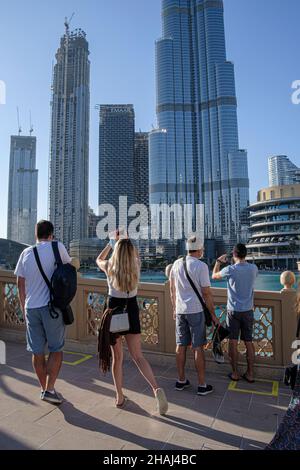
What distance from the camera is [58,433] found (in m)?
2.45

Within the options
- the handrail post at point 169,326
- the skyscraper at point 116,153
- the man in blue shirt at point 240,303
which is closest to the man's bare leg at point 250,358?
the man in blue shirt at point 240,303

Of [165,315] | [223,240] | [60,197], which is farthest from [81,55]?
[165,315]

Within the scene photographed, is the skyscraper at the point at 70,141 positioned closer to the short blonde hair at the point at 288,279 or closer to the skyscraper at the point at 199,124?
the skyscraper at the point at 199,124

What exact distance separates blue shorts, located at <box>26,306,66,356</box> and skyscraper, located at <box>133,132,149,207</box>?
274 ft

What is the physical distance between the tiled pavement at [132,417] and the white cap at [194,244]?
1633 mm

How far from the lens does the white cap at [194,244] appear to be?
3477mm

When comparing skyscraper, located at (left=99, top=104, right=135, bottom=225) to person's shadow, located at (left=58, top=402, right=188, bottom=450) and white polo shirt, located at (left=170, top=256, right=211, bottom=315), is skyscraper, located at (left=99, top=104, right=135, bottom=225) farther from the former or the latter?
person's shadow, located at (left=58, top=402, right=188, bottom=450)

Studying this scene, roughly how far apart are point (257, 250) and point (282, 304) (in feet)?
220

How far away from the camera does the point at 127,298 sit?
2.97 metres

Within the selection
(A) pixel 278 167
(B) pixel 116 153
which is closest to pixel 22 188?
(B) pixel 116 153

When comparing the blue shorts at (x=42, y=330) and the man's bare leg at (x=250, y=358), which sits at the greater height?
the blue shorts at (x=42, y=330)

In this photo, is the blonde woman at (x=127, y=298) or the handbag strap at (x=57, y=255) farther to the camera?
the handbag strap at (x=57, y=255)

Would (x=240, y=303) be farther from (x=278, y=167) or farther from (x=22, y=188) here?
(x=278, y=167)
